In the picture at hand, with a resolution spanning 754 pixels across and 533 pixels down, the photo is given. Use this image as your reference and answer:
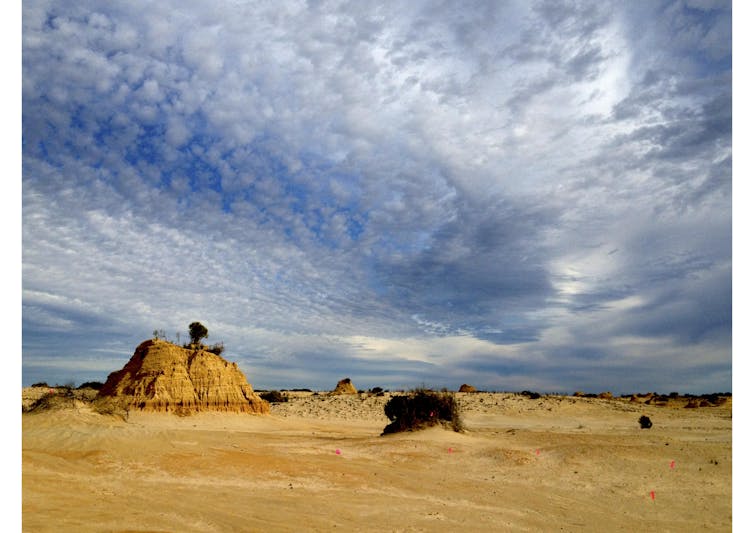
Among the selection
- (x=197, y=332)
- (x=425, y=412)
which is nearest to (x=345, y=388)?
(x=197, y=332)

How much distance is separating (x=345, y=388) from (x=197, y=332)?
1144 inches

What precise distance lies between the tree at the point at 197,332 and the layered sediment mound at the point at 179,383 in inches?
141

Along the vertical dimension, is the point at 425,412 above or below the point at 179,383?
below

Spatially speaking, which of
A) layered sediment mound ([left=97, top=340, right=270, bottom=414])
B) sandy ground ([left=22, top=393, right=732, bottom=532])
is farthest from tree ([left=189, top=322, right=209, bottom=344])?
sandy ground ([left=22, top=393, right=732, bottom=532])

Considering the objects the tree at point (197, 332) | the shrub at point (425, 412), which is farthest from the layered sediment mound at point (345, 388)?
the shrub at point (425, 412)

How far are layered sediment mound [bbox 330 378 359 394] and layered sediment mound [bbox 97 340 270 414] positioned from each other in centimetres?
2781

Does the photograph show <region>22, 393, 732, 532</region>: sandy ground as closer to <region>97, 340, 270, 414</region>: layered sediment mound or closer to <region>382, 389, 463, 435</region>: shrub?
<region>382, 389, 463, 435</region>: shrub

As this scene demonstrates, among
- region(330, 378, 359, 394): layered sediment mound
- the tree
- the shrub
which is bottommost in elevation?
region(330, 378, 359, 394): layered sediment mound

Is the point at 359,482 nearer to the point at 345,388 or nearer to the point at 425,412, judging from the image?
the point at 425,412

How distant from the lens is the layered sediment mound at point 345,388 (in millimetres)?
66000

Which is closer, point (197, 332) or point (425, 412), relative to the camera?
point (425, 412)

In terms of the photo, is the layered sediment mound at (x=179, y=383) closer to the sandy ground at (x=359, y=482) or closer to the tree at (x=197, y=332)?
the tree at (x=197, y=332)

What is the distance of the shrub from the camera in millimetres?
27453

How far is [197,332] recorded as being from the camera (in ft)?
140
